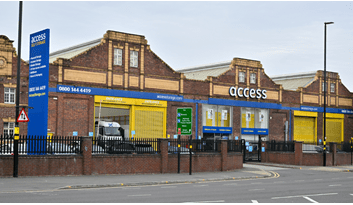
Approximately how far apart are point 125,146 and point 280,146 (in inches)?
761

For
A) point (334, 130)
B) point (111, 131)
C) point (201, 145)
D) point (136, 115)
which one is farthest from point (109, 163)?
point (334, 130)

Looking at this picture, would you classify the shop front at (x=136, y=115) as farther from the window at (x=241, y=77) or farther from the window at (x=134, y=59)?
the window at (x=241, y=77)

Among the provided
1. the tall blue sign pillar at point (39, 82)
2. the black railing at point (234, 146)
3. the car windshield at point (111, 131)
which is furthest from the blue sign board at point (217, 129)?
the tall blue sign pillar at point (39, 82)

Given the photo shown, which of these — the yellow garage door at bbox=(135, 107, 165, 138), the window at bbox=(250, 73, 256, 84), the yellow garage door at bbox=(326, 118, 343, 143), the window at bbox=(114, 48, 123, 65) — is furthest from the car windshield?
the yellow garage door at bbox=(326, 118, 343, 143)

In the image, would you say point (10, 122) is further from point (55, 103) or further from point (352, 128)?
point (352, 128)

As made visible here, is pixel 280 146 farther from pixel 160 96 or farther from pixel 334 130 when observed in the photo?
pixel 334 130

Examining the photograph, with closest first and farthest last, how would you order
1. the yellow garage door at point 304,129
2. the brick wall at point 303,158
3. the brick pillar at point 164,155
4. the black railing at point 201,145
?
the brick pillar at point 164,155, the black railing at point 201,145, the brick wall at point 303,158, the yellow garage door at point 304,129

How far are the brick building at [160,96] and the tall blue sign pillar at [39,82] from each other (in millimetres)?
14573

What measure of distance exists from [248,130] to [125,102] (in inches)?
708

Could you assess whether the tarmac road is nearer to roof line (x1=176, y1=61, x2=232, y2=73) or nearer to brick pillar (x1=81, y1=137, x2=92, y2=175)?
brick pillar (x1=81, y1=137, x2=92, y2=175)

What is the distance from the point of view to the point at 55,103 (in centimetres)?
4325

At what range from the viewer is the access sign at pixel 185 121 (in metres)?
28.2

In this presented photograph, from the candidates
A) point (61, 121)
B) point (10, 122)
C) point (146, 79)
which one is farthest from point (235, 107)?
point (10, 122)

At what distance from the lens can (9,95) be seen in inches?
1612
